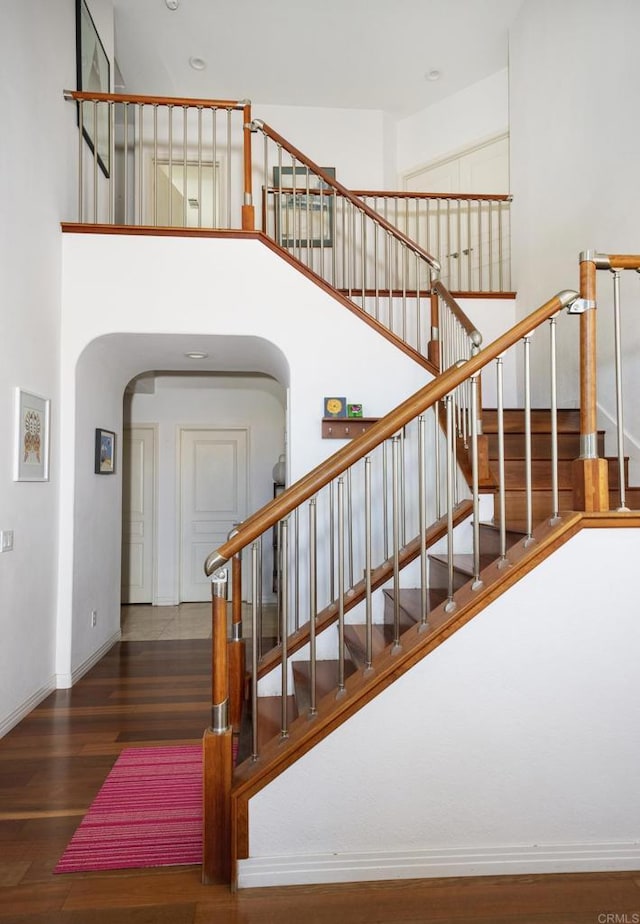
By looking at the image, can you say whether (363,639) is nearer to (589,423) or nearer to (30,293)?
(589,423)

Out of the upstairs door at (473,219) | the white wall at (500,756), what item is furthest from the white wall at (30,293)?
the upstairs door at (473,219)

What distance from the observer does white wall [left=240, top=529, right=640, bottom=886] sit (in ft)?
5.82

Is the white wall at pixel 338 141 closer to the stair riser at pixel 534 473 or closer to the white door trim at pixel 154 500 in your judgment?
the white door trim at pixel 154 500

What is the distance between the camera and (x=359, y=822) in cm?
178

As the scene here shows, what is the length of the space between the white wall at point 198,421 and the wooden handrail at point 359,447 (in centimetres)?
439

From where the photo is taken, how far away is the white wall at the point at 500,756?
69.8 inches

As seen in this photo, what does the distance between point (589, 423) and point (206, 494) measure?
5.02 meters

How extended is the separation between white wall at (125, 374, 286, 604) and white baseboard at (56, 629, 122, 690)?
1.64 metres

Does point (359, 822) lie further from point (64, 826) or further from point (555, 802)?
point (64, 826)

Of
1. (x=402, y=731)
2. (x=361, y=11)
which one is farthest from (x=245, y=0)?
(x=402, y=731)

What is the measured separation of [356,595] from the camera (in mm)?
2852

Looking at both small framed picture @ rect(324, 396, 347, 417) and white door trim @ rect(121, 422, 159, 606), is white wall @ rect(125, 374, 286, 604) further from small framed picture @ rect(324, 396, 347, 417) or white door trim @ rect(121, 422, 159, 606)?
small framed picture @ rect(324, 396, 347, 417)

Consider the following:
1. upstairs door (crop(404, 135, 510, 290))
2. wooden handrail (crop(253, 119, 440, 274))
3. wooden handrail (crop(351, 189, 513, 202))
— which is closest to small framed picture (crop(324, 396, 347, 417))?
wooden handrail (crop(253, 119, 440, 274))

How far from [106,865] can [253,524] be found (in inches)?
52.2
